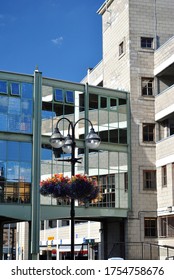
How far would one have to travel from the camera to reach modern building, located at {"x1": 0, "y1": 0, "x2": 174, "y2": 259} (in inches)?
1182

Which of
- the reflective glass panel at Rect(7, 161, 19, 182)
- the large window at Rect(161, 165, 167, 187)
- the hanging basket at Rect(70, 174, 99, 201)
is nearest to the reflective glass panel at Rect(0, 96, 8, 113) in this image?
the reflective glass panel at Rect(7, 161, 19, 182)

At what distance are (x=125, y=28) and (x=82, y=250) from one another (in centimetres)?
2168

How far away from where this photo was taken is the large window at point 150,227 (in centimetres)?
3316

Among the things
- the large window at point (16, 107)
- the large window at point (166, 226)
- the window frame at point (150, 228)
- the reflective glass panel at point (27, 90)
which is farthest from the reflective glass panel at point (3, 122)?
the large window at point (166, 226)

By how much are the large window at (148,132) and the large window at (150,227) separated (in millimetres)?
5357

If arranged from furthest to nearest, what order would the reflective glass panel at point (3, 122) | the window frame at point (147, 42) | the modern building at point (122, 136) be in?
the window frame at point (147, 42) < the modern building at point (122, 136) < the reflective glass panel at point (3, 122)

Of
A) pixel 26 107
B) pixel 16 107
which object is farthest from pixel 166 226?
pixel 16 107

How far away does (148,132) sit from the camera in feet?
114

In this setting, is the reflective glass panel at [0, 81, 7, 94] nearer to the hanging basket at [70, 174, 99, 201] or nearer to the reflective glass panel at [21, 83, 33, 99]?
the reflective glass panel at [21, 83, 33, 99]

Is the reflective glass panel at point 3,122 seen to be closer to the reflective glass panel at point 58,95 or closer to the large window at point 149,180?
the reflective glass panel at point 58,95

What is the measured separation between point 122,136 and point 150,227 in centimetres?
626

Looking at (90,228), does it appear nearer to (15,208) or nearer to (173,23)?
(15,208)

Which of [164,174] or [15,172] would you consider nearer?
[15,172]

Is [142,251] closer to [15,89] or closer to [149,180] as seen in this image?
[149,180]
